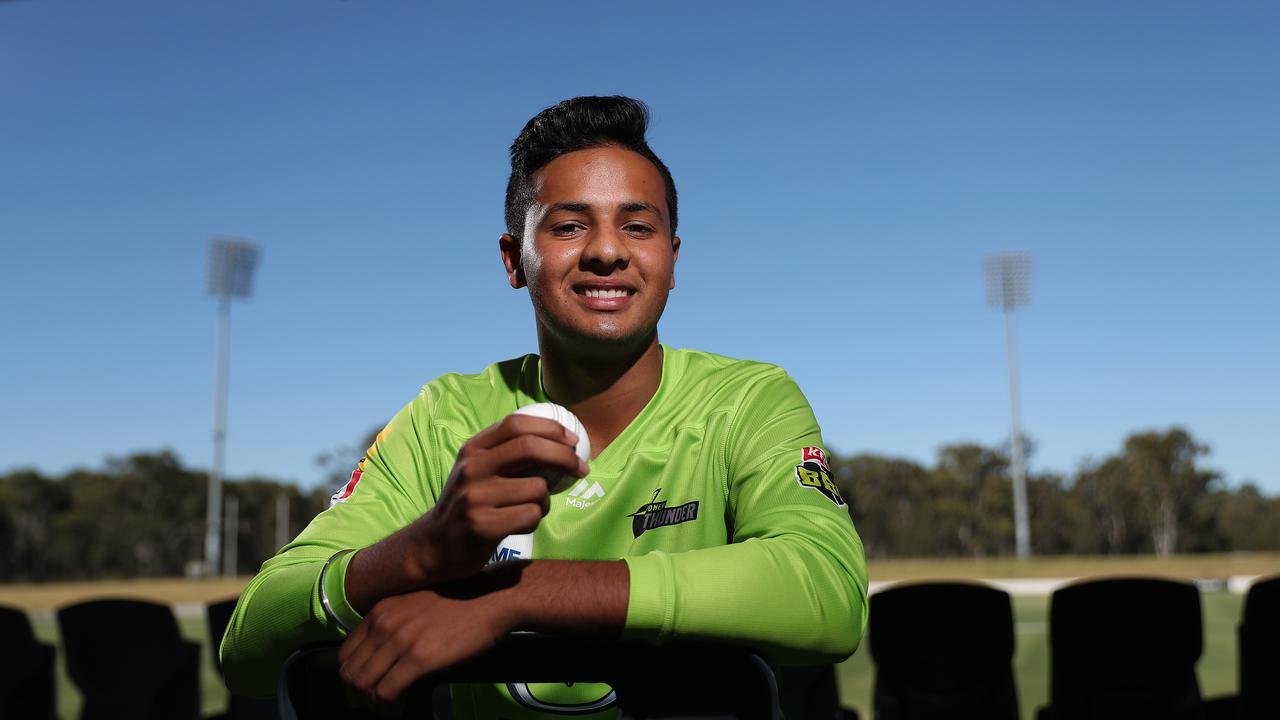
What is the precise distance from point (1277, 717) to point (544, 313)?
2676mm

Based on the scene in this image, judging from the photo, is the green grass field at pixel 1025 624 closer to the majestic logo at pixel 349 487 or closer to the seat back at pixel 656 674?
the majestic logo at pixel 349 487

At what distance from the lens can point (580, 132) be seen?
2.01 m

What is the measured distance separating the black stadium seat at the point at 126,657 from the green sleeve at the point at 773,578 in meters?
2.70

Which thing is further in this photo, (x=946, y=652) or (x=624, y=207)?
(x=946, y=652)

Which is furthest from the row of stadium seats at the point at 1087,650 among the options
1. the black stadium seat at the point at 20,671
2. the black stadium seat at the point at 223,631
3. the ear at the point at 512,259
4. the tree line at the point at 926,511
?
the tree line at the point at 926,511

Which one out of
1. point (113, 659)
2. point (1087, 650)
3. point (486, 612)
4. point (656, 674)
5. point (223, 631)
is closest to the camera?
point (656, 674)

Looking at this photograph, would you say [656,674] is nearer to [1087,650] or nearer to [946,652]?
[946,652]

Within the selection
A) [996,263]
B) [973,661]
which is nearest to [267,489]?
[996,263]

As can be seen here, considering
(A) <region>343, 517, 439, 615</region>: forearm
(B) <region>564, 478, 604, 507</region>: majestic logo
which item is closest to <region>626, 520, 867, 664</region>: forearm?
(A) <region>343, 517, 439, 615</region>: forearm

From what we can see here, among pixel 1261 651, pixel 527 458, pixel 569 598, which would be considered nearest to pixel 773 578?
pixel 569 598

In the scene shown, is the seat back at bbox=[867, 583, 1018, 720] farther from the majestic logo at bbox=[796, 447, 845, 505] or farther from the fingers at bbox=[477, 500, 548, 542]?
the fingers at bbox=[477, 500, 548, 542]

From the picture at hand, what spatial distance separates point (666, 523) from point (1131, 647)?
6.41 ft

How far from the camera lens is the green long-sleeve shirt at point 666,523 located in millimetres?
1312

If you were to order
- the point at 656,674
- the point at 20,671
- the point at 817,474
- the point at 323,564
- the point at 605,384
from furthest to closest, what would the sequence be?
the point at 20,671, the point at 605,384, the point at 817,474, the point at 323,564, the point at 656,674
